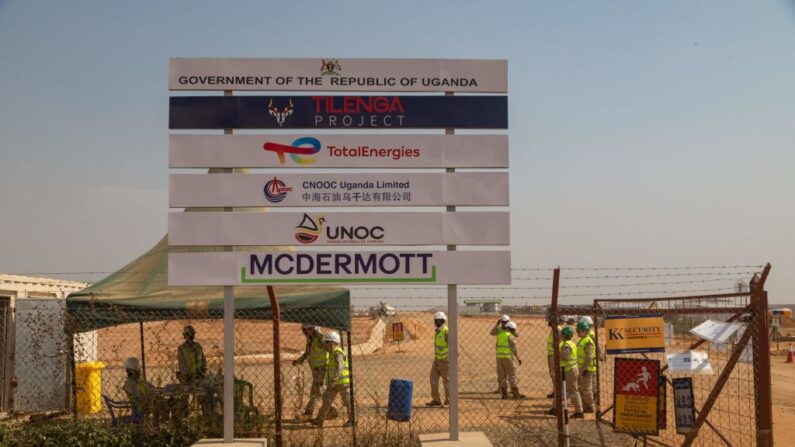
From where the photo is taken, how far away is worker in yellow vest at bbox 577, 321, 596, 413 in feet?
45.1

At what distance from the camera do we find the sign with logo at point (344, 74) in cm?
779

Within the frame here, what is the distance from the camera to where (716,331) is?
29.1 ft

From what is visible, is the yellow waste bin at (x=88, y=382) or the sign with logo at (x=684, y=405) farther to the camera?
the yellow waste bin at (x=88, y=382)

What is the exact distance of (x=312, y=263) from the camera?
7.70m

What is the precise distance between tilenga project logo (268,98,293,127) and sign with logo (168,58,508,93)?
0.18m

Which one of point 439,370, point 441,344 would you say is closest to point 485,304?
point 441,344

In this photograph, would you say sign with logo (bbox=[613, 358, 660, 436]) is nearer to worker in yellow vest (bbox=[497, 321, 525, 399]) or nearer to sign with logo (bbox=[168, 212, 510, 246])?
sign with logo (bbox=[168, 212, 510, 246])

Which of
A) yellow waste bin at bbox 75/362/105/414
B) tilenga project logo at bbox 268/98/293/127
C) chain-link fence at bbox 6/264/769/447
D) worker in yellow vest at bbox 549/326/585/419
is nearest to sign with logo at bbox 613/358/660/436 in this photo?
chain-link fence at bbox 6/264/769/447

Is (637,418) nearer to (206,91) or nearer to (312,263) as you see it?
Answer: (312,263)

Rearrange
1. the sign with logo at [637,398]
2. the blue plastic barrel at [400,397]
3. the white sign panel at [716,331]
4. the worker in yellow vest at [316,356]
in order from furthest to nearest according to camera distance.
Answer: the worker in yellow vest at [316,356] < the blue plastic barrel at [400,397] < the sign with logo at [637,398] < the white sign panel at [716,331]

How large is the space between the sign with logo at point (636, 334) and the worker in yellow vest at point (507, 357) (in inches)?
248

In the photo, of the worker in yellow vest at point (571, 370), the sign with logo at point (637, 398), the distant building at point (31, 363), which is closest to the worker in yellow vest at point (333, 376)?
the worker in yellow vest at point (571, 370)

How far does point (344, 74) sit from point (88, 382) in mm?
8951

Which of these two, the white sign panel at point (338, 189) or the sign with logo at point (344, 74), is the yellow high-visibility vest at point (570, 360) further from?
the sign with logo at point (344, 74)
